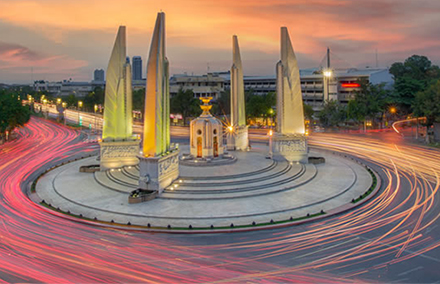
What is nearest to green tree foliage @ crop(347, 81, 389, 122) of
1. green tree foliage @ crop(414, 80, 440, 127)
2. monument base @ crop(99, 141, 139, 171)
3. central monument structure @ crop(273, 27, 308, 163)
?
green tree foliage @ crop(414, 80, 440, 127)

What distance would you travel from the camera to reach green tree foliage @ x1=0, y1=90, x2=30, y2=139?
167 feet

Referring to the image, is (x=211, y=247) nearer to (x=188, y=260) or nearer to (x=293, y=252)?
(x=188, y=260)

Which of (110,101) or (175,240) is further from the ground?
(110,101)

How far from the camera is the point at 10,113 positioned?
52906mm

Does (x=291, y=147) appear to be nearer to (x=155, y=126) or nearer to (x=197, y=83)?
(x=155, y=126)

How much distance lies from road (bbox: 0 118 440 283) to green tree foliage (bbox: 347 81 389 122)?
41383 mm

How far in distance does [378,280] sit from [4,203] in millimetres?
22848

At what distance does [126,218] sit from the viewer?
21328mm

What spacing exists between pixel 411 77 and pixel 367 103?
1588 cm

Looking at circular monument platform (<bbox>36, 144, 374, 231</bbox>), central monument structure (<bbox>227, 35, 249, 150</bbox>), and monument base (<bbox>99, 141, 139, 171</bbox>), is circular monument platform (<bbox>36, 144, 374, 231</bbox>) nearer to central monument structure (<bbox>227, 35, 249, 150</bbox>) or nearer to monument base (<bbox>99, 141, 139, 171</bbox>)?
monument base (<bbox>99, 141, 139, 171</bbox>)

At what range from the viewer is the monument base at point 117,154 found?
32688 millimetres

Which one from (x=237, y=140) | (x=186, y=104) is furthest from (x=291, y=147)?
(x=186, y=104)

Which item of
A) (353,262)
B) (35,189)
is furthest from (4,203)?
(353,262)

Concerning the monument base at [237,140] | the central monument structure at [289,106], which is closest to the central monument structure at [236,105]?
the monument base at [237,140]
